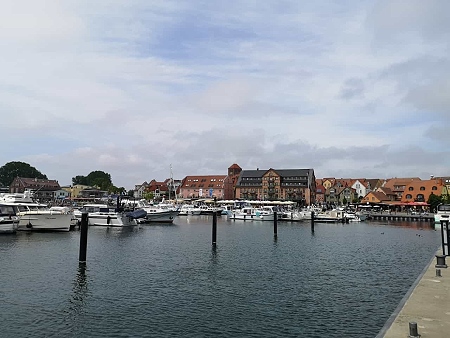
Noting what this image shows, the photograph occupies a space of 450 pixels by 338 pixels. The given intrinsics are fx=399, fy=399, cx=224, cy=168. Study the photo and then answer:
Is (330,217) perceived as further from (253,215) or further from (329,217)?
(253,215)

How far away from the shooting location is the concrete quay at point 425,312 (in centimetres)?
1216

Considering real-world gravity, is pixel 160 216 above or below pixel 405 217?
above

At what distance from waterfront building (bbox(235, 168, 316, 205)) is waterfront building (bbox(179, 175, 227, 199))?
12460mm

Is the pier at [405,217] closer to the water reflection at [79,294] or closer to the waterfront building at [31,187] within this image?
the water reflection at [79,294]

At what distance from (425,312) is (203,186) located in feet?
584

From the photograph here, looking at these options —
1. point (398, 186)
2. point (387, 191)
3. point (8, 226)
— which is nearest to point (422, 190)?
point (387, 191)

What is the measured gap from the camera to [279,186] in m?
170

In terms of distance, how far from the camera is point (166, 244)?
45.9 metres

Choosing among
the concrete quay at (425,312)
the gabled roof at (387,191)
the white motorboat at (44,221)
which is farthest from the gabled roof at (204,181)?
the concrete quay at (425,312)

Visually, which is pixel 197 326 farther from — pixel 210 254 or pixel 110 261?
pixel 210 254

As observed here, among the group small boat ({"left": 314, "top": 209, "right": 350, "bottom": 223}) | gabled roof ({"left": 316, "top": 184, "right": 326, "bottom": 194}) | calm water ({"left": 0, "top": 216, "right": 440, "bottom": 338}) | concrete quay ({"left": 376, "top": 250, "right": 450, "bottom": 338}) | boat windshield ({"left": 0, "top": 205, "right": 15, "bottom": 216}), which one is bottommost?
calm water ({"left": 0, "top": 216, "right": 440, "bottom": 338})

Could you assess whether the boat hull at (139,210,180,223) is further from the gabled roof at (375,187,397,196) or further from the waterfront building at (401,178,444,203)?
the gabled roof at (375,187,397,196)

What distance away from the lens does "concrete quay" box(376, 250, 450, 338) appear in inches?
479

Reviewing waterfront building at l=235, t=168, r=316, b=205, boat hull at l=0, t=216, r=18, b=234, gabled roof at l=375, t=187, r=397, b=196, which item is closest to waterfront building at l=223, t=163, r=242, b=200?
waterfront building at l=235, t=168, r=316, b=205
